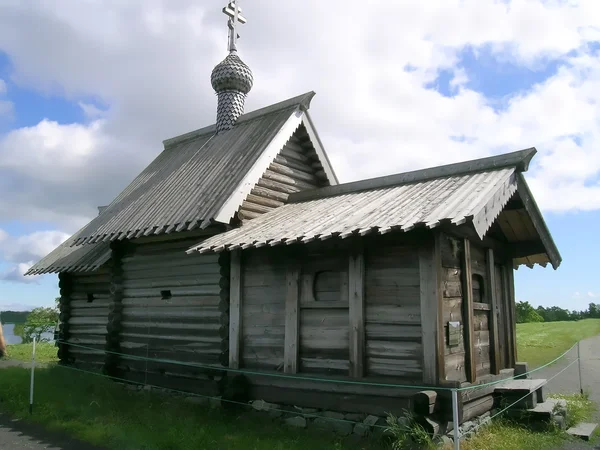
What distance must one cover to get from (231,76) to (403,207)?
28.6 ft

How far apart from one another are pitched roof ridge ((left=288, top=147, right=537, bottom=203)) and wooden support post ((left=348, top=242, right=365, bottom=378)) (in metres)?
2.48

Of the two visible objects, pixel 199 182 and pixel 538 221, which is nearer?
pixel 538 221

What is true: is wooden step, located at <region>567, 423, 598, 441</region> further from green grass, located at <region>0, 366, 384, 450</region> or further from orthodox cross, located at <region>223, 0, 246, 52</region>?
orthodox cross, located at <region>223, 0, 246, 52</region>

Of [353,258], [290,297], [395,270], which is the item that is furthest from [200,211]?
[395,270]

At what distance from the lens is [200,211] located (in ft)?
33.0

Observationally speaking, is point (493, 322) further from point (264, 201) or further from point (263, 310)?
point (264, 201)

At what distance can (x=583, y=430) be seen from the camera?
8219mm

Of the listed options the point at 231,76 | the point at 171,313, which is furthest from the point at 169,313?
the point at 231,76

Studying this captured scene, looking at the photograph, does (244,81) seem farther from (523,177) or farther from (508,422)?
(508,422)

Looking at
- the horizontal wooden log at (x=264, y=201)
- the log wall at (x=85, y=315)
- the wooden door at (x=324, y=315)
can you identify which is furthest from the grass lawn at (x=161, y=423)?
the horizontal wooden log at (x=264, y=201)

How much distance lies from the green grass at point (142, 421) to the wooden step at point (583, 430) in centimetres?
350

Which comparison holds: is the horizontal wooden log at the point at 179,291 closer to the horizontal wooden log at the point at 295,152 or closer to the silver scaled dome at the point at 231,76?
the horizontal wooden log at the point at 295,152

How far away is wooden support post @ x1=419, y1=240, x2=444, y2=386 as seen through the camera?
23.5 ft

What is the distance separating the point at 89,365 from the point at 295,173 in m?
7.70
